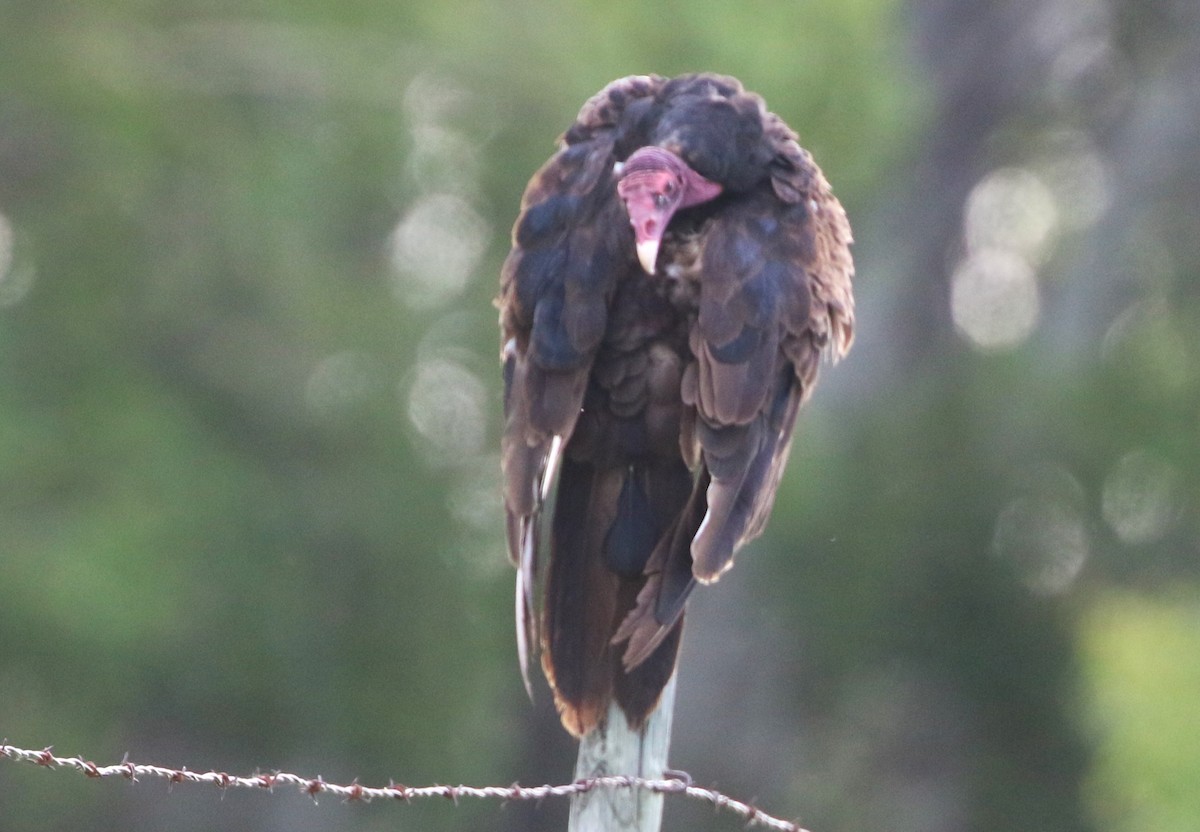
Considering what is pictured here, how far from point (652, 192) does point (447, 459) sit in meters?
6.11

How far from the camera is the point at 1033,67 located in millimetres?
11695

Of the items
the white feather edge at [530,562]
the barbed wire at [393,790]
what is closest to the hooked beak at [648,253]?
the white feather edge at [530,562]

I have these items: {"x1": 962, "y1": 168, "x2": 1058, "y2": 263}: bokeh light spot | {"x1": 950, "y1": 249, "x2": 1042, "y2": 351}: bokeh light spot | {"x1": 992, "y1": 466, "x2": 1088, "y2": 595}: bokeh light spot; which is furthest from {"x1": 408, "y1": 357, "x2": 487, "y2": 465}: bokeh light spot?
{"x1": 962, "y1": 168, "x2": 1058, "y2": 263}: bokeh light spot

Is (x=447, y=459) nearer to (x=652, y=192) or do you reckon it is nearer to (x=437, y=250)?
(x=437, y=250)

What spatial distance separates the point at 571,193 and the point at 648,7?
4.85 meters

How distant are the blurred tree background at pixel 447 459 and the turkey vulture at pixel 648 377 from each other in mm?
4447

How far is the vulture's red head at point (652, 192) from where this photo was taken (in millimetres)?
3301

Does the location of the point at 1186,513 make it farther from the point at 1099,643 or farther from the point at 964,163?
the point at 964,163

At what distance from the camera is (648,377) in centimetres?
337

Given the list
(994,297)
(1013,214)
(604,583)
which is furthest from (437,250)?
(604,583)

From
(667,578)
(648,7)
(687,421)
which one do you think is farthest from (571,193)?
(648,7)

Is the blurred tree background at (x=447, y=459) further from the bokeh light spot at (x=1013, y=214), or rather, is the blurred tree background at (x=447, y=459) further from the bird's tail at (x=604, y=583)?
the bird's tail at (x=604, y=583)

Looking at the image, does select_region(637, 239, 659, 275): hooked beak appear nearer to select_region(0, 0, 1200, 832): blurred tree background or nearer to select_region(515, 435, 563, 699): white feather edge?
select_region(515, 435, 563, 699): white feather edge

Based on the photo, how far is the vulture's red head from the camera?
330 cm
